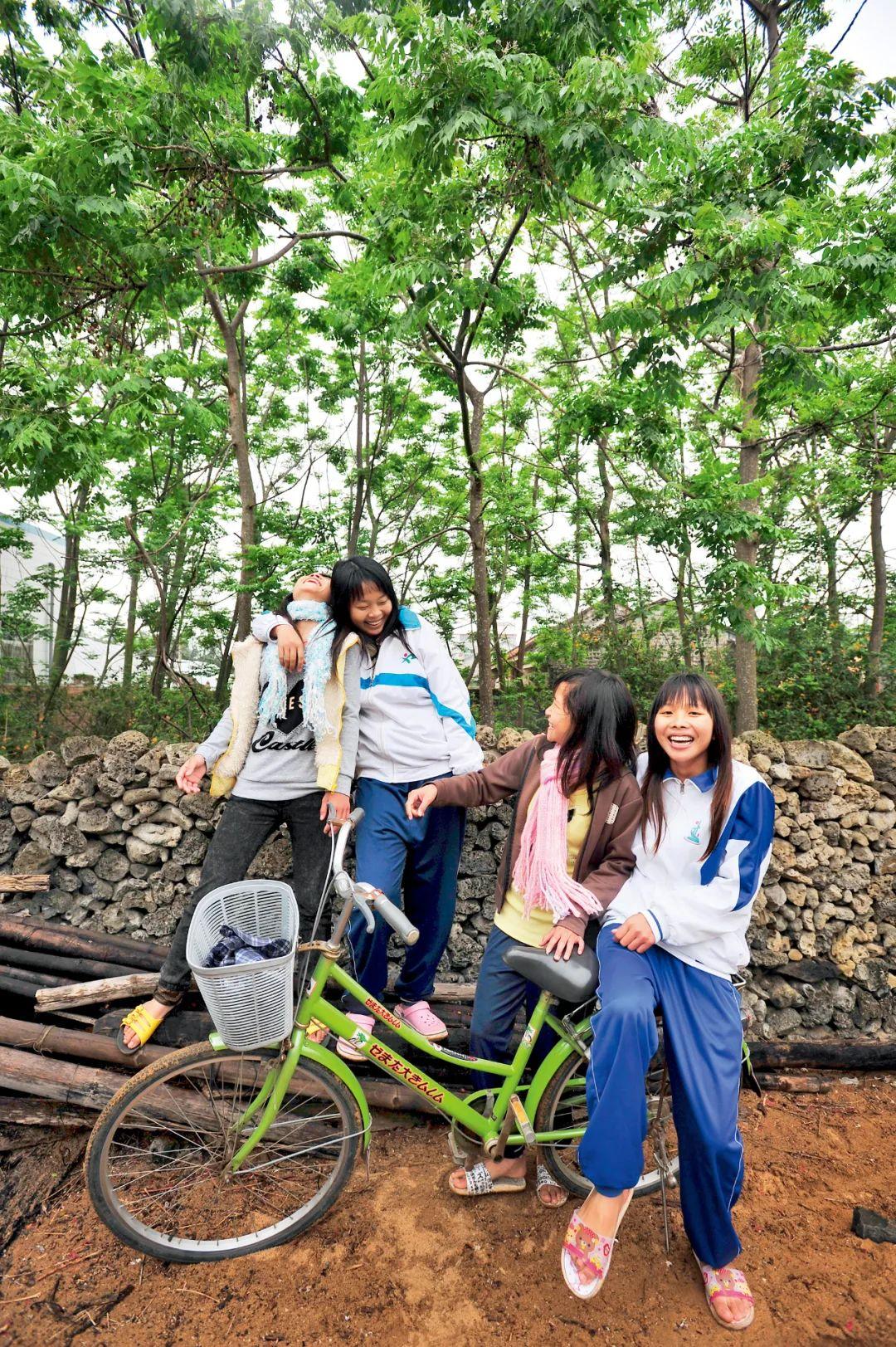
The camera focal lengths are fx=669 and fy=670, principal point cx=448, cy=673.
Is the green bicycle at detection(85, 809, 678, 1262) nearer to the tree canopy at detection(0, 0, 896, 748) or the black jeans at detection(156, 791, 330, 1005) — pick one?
the black jeans at detection(156, 791, 330, 1005)

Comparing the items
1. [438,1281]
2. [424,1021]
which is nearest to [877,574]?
[424,1021]

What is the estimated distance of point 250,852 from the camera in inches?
107

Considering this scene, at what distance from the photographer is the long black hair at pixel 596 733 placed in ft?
7.22

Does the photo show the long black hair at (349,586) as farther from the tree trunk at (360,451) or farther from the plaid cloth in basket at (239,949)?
the tree trunk at (360,451)

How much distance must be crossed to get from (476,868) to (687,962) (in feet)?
5.77

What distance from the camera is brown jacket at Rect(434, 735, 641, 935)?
7.13 ft

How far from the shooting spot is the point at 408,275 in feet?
12.4

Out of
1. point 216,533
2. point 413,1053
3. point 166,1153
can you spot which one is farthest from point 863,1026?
point 216,533

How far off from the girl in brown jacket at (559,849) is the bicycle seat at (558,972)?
6 centimetres

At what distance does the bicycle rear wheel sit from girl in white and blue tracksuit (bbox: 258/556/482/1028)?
529 millimetres

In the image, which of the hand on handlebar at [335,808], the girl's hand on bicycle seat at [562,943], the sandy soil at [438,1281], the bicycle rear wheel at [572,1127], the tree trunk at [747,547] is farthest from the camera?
the tree trunk at [747,547]

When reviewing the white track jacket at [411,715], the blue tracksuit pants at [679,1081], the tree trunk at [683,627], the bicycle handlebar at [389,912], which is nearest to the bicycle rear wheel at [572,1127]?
the blue tracksuit pants at [679,1081]

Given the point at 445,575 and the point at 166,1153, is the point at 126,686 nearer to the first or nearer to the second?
the point at 445,575

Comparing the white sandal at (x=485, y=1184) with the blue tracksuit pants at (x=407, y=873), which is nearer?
the white sandal at (x=485, y=1184)
